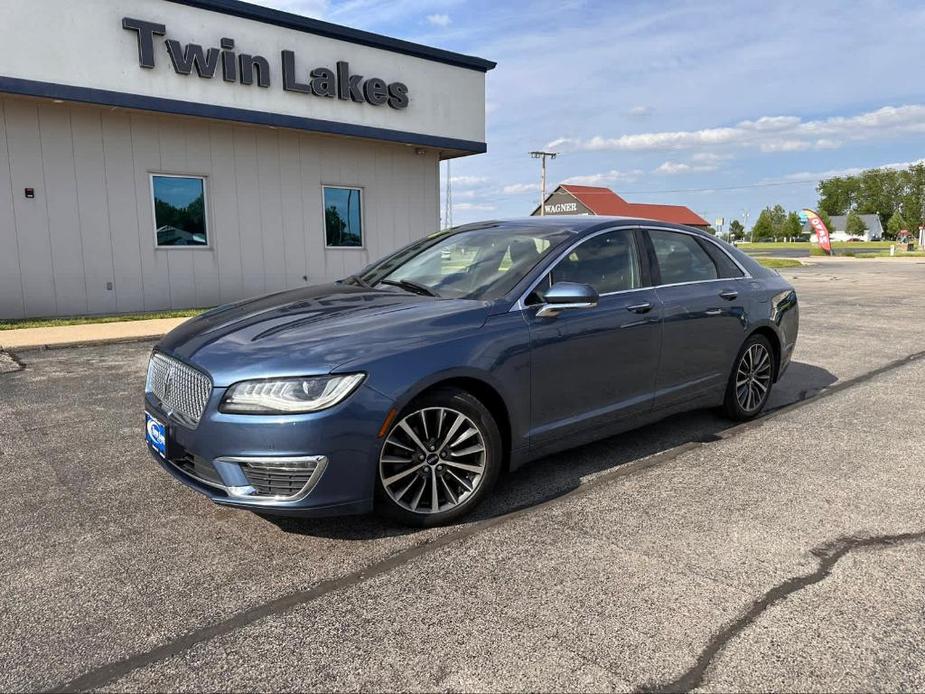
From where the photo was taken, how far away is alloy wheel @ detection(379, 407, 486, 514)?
10.8ft

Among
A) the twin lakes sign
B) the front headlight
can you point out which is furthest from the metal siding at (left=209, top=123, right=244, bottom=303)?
the front headlight

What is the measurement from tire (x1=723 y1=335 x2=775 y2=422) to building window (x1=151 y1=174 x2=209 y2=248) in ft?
34.7

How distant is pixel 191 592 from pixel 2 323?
972 centimetres

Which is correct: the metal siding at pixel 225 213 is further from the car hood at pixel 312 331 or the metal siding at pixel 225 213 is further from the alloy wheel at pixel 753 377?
the alloy wheel at pixel 753 377

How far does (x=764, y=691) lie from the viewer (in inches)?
87.9

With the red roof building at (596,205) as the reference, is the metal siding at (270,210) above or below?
below

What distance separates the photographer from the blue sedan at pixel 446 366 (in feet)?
10.1

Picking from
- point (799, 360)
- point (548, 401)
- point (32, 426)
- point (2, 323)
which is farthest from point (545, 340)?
point (2, 323)

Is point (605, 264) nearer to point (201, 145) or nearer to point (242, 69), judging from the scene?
point (242, 69)

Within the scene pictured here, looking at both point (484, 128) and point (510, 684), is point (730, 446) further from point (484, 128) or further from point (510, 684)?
point (484, 128)

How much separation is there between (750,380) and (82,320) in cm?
996

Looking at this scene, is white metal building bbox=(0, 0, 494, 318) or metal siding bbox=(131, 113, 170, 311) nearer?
white metal building bbox=(0, 0, 494, 318)

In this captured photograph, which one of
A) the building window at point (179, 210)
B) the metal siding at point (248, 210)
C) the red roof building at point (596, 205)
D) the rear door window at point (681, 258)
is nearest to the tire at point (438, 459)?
the rear door window at point (681, 258)

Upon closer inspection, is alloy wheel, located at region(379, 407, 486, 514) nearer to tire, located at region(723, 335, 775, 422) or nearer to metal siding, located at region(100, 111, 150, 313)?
tire, located at region(723, 335, 775, 422)
